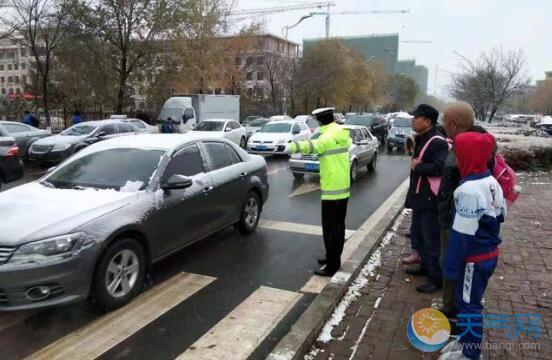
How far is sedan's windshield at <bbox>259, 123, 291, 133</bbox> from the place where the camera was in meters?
18.6

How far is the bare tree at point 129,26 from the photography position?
23875 millimetres

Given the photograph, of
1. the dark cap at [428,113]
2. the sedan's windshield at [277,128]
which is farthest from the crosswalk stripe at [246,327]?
the sedan's windshield at [277,128]

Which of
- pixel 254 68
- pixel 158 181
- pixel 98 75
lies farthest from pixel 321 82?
pixel 158 181

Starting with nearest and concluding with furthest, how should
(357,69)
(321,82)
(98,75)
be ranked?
1. (98,75)
2. (321,82)
3. (357,69)

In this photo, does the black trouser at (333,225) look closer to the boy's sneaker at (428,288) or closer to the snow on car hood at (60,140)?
the boy's sneaker at (428,288)

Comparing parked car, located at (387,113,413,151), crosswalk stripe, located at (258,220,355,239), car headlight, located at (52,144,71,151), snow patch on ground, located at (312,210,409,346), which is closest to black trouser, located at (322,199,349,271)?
snow patch on ground, located at (312,210,409,346)

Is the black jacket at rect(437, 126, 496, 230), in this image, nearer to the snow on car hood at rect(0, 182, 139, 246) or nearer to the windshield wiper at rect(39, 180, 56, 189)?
the snow on car hood at rect(0, 182, 139, 246)

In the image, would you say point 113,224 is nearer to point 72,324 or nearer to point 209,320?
point 72,324

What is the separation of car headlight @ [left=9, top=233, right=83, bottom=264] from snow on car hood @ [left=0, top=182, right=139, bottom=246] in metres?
0.05

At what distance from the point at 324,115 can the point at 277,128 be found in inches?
559

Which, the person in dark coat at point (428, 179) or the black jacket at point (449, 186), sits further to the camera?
the person in dark coat at point (428, 179)

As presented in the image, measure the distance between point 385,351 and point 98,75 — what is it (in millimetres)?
25698

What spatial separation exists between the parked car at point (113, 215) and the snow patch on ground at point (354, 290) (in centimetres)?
193

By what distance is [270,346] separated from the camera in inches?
143
